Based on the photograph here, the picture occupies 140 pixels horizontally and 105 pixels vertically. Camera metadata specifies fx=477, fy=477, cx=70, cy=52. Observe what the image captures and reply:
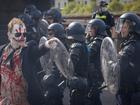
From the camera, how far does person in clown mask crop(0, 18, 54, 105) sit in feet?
16.7

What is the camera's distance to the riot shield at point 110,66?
5977 millimetres

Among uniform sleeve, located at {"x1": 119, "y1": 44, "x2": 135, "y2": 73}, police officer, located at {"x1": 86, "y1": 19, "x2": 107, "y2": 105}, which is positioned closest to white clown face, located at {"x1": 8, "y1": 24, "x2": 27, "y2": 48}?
uniform sleeve, located at {"x1": 119, "y1": 44, "x2": 135, "y2": 73}

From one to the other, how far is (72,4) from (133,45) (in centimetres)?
3645

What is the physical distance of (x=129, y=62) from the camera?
5871 mm

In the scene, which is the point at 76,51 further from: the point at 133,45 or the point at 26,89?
the point at 26,89

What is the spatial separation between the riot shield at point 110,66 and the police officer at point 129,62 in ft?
0.24

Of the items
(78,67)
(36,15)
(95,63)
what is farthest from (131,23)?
(36,15)

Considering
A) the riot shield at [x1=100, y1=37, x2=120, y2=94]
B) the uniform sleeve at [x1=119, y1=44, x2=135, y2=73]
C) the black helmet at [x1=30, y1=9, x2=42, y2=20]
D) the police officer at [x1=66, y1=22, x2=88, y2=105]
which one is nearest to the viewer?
the uniform sleeve at [x1=119, y1=44, x2=135, y2=73]

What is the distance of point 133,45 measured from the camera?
595 centimetres

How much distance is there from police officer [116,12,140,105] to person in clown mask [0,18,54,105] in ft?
3.96

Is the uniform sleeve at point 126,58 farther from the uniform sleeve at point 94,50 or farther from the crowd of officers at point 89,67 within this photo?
the uniform sleeve at point 94,50

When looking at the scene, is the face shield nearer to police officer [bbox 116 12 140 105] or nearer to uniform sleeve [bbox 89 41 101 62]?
police officer [bbox 116 12 140 105]

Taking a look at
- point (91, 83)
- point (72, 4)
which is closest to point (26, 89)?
point (91, 83)

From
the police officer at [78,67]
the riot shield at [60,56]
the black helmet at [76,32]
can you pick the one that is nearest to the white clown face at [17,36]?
the riot shield at [60,56]
